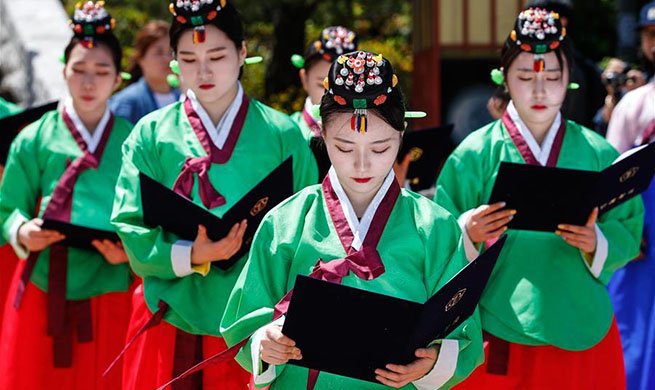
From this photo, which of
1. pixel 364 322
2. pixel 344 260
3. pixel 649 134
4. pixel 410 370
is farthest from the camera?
pixel 649 134

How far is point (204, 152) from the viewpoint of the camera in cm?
420

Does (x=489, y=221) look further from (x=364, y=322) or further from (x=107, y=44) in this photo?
(x=107, y=44)

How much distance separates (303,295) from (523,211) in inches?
57.3

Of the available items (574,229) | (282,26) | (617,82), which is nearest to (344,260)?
(574,229)

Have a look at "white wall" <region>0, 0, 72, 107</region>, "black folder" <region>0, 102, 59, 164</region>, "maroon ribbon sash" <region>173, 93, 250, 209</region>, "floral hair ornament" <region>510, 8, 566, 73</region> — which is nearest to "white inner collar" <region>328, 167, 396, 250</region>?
"maroon ribbon sash" <region>173, 93, 250, 209</region>

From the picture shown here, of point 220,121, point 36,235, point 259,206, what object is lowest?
point 36,235

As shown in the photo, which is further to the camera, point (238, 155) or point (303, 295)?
point (238, 155)

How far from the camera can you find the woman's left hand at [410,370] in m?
2.97

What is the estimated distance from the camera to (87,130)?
16.7 ft

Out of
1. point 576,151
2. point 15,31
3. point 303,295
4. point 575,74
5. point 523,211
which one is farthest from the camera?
point 15,31

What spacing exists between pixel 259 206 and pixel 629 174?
55.2 inches

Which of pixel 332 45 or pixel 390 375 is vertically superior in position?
pixel 332 45

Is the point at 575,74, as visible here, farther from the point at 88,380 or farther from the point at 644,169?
the point at 88,380

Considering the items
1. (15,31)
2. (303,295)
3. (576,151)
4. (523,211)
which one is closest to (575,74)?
(576,151)
